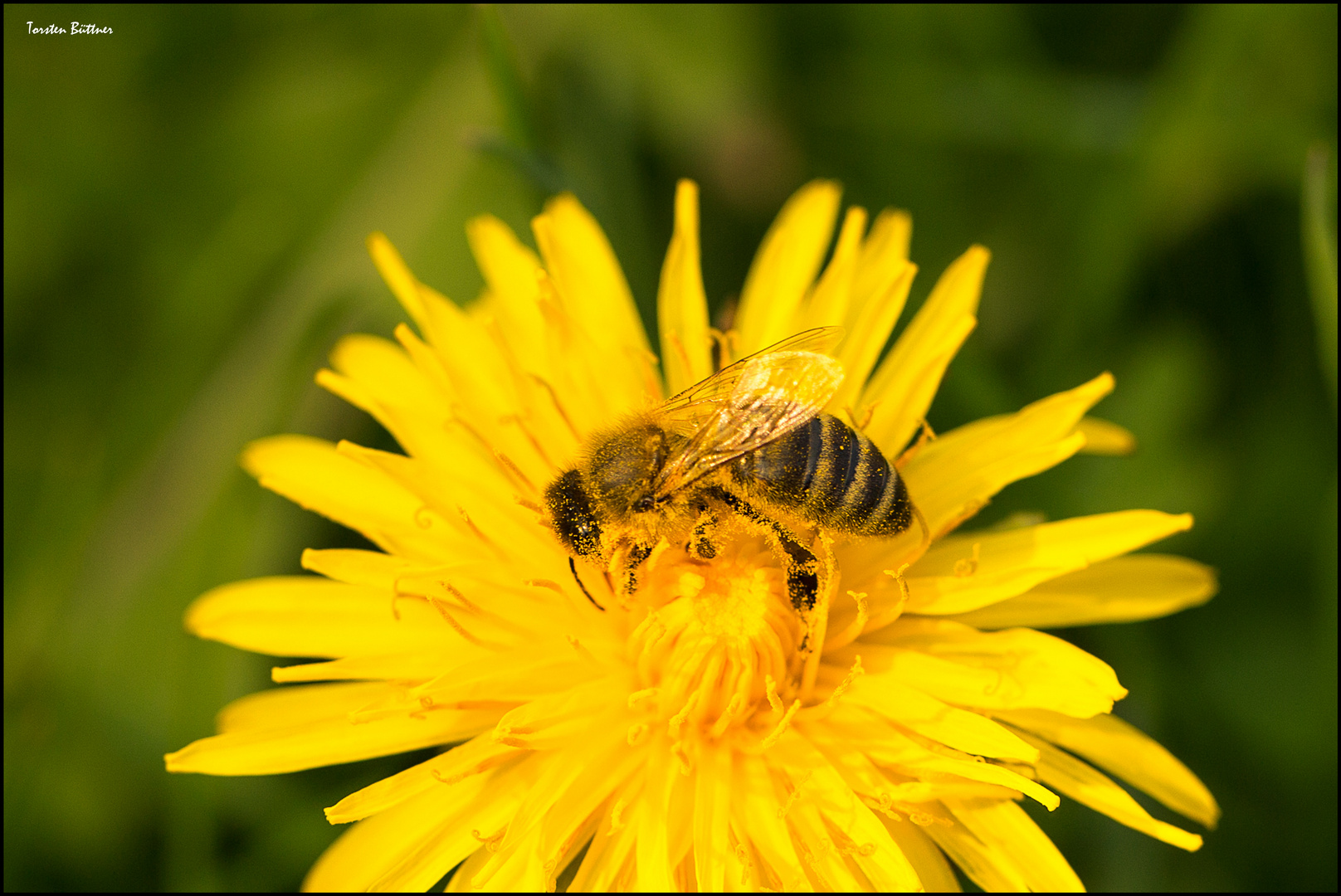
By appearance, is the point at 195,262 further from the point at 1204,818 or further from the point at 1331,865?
the point at 1331,865

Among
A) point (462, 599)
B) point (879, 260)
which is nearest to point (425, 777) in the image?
point (462, 599)

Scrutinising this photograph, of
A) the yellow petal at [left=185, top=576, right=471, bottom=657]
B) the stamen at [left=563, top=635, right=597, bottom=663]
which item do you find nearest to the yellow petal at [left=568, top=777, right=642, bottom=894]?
the stamen at [left=563, top=635, right=597, bottom=663]

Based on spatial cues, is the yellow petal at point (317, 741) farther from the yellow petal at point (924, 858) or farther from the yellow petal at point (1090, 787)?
the yellow petal at point (1090, 787)

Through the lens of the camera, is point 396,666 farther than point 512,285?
No

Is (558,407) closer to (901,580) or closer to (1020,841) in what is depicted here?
(901,580)

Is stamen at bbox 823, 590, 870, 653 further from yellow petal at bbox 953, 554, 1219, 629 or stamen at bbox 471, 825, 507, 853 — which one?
stamen at bbox 471, 825, 507, 853
